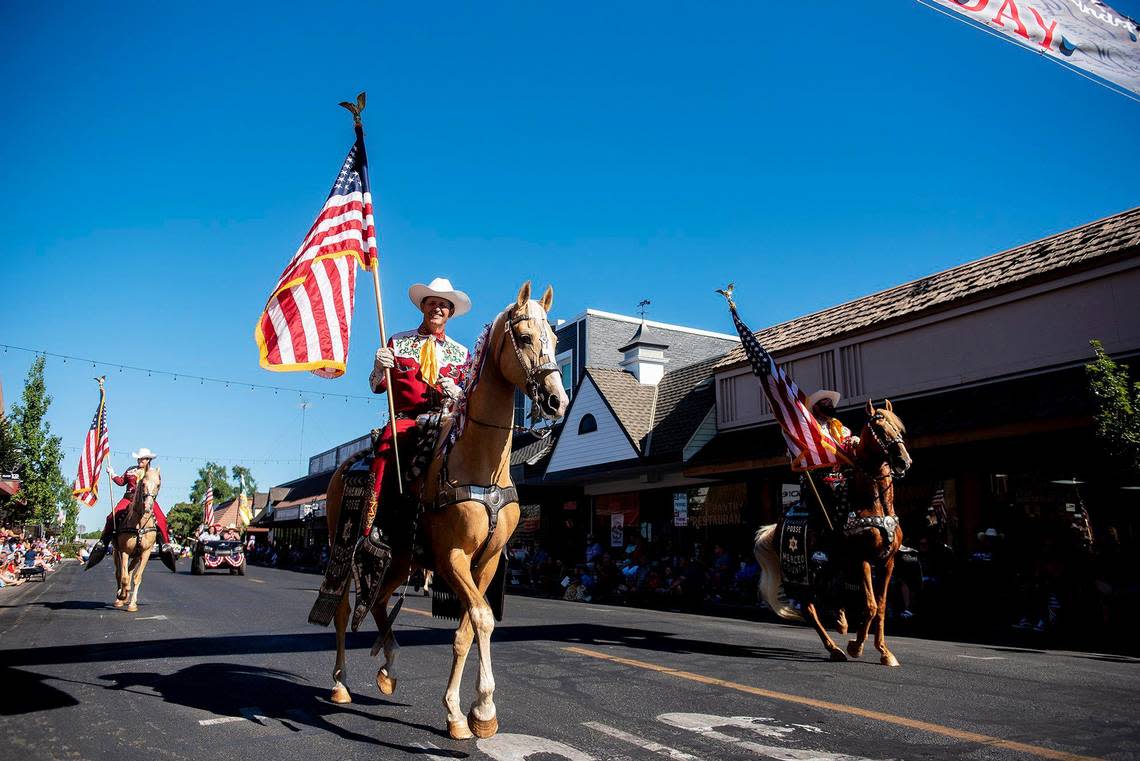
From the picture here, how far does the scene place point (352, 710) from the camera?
5156 millimetres

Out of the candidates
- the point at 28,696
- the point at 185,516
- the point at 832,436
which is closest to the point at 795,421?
the point at 832,436

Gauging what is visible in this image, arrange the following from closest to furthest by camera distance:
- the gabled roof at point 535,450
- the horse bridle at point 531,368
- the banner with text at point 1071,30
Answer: the horse bridle at point 531,368 < the banner with text at point 1071,30 < the gabled roof at point 535,450

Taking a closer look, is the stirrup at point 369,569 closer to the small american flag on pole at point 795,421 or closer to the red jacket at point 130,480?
the small american flag on pole at point 795,421

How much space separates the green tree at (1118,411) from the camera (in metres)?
9.70

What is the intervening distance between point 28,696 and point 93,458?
11.5m

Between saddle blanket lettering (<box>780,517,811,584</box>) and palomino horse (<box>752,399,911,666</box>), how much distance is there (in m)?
0.47

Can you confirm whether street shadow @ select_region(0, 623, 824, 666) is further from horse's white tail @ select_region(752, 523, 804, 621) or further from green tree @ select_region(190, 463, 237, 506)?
green tree @ select_region(190, 463, 237, 506)

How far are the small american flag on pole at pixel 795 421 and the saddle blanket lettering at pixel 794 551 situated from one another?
0.65m

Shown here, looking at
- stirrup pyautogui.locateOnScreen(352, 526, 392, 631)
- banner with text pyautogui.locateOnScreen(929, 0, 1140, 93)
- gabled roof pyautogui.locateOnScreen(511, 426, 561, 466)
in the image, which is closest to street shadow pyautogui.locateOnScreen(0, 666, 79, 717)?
stirrup pyautogui.locateOnScreen(352, 526, 392, 631)

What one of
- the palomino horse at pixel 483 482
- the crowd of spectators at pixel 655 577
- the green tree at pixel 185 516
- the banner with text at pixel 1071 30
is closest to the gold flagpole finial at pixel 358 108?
the palomino horse at pixel 483 482

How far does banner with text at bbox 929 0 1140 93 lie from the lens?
6.80 meters

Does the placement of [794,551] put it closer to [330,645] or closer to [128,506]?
[330,645]

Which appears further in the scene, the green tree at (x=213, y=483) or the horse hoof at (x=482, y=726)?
the green tree at (x=213, y=483)

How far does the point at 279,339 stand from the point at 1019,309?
1301 centimetres
